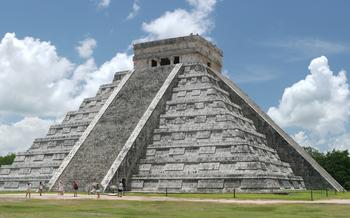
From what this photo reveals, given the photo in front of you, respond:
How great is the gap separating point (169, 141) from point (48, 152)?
7957 millimetres

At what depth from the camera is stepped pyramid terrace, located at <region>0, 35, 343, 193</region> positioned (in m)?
26.2

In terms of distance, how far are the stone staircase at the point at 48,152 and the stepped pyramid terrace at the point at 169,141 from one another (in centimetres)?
8

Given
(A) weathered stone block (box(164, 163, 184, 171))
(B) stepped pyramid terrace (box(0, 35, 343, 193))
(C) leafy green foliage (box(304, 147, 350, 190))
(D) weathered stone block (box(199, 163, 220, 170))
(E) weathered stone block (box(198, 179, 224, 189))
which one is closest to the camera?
(E) weathered stone block (box(198, 179, 224, 189))

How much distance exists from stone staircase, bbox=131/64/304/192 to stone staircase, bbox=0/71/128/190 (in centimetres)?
544

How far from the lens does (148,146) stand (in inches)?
1140

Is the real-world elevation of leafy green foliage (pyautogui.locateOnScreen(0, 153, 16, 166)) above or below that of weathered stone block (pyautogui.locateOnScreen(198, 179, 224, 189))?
above

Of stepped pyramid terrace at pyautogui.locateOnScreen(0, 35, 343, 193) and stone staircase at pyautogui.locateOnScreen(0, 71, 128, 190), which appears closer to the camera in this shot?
stepped pyramid terrace at pyautogui.locateOnScreen(0, 35, 343, 193)

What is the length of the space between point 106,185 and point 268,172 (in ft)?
26.6

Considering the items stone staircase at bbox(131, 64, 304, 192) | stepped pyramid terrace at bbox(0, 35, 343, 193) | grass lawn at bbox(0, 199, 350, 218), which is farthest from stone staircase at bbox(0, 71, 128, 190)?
grass lawn at bbox(0, 199, 350, 218)

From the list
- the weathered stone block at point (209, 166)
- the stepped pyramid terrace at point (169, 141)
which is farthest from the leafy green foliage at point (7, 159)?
the weathered stone block at point (209, 166)

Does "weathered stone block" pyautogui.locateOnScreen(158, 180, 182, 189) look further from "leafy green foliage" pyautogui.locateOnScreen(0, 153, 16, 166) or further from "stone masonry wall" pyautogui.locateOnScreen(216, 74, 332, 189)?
"leafy green foliage" pyautogui.locateOnScreen(0, 153, 16, 166)

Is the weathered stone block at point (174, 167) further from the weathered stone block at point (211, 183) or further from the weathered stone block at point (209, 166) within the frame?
the weathered stone block at point (211, 183)

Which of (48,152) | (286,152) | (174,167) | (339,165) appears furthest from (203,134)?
(339,165)

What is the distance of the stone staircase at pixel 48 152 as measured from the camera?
99.1 feet
